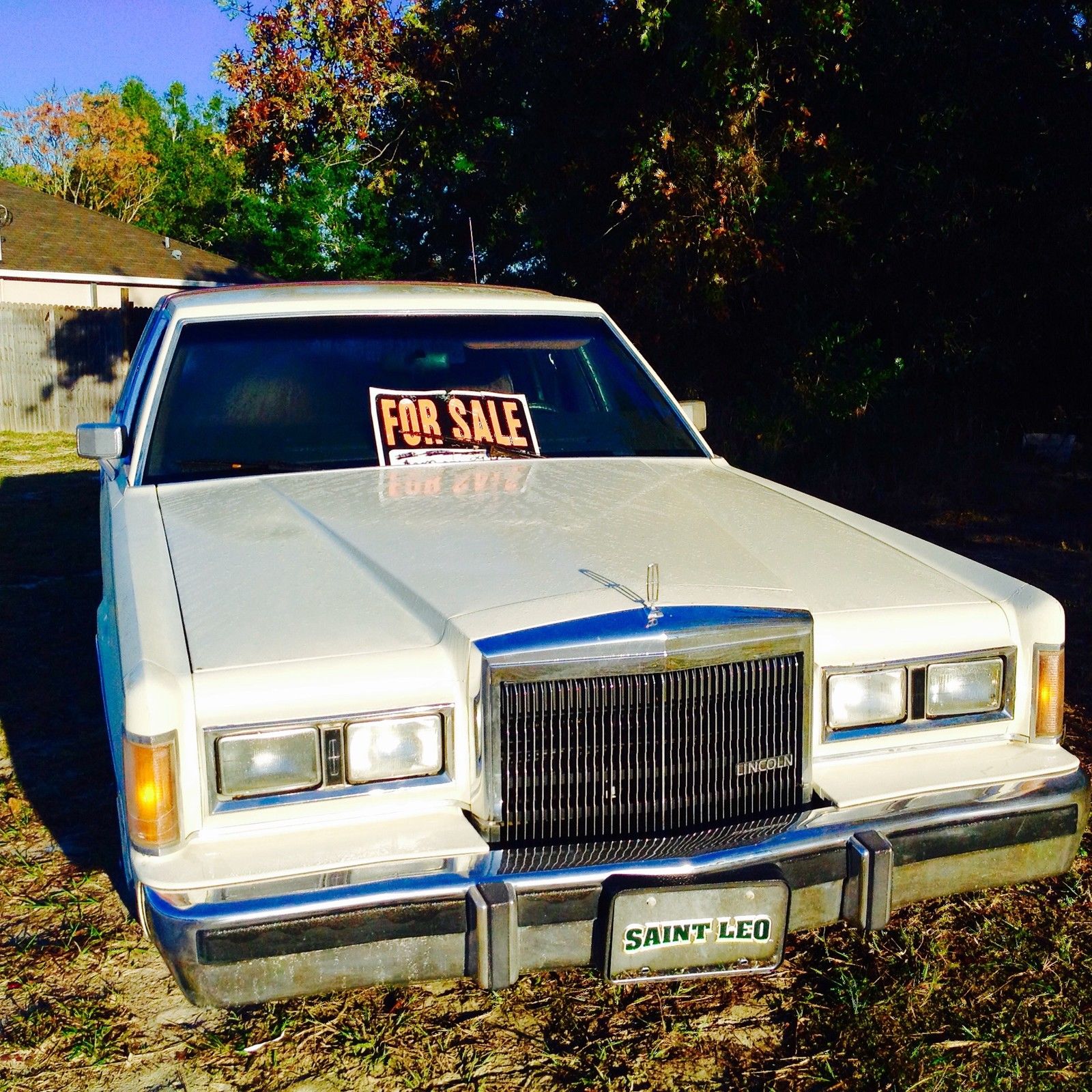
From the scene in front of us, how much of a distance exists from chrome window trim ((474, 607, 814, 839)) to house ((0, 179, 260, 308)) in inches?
1007

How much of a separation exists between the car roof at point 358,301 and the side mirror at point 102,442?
0.45 meters

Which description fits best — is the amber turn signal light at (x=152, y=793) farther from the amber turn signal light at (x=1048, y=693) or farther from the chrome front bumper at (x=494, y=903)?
the amber turn signal light at (x=1048, y=693)

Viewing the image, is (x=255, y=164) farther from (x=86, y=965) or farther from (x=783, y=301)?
(x=86, y=965)

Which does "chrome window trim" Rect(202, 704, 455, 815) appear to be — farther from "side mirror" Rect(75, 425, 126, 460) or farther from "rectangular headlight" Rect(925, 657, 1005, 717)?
"side mirror" Rect(75, 425, 126, 460)

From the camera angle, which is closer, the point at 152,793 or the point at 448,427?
the point at 152,793

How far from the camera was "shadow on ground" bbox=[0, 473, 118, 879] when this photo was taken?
378cm

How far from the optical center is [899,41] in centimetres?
880

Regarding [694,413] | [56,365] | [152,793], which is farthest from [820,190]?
[56,365]

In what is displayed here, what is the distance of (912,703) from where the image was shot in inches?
104

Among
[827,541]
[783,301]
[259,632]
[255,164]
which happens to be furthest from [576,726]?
[255,164]

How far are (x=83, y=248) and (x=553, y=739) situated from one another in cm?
2935

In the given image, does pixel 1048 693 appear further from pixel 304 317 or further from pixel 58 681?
pixel 58 681

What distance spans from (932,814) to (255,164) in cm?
1222

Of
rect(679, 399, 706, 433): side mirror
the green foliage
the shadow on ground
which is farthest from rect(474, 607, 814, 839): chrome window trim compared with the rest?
the green foliage
